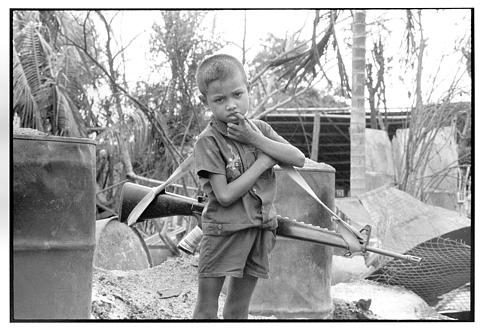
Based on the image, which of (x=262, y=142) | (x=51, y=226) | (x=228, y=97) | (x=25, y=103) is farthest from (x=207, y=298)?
(x=25, y=103)

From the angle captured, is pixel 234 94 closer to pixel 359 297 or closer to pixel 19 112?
pixel 359 297

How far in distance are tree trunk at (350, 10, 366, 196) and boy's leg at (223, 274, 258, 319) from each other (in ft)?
12.9

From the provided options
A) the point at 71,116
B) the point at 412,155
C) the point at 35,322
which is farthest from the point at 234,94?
the point at 412,155

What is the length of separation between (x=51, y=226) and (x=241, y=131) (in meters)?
0.93

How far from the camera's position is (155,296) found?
3764mm

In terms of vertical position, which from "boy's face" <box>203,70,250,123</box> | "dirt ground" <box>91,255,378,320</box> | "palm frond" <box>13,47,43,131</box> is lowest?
"dirt ground" <box>91,255,378,320</box>

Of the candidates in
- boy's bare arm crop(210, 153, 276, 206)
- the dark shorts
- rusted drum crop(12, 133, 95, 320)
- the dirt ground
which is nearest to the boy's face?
boy's bare arm crop(210, 153, 276, 206)

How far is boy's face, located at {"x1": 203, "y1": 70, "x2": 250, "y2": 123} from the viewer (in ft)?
7.13

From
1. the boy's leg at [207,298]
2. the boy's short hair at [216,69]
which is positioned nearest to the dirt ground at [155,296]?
the boy's leg at [207,298]

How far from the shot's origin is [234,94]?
2195mm

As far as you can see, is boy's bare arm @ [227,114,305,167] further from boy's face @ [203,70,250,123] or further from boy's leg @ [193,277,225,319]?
boy's leg @ [193,277,225,319]

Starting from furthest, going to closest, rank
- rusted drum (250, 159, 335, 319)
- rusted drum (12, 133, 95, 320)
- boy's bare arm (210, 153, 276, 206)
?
rusted drum (250, 159, 335, 319) < rusted drum (12, 133, 95, 320) < boy's bare arm (210, 153, 276, 206)

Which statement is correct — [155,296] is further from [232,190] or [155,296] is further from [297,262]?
[232,190]

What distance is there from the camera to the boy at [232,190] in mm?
2146
